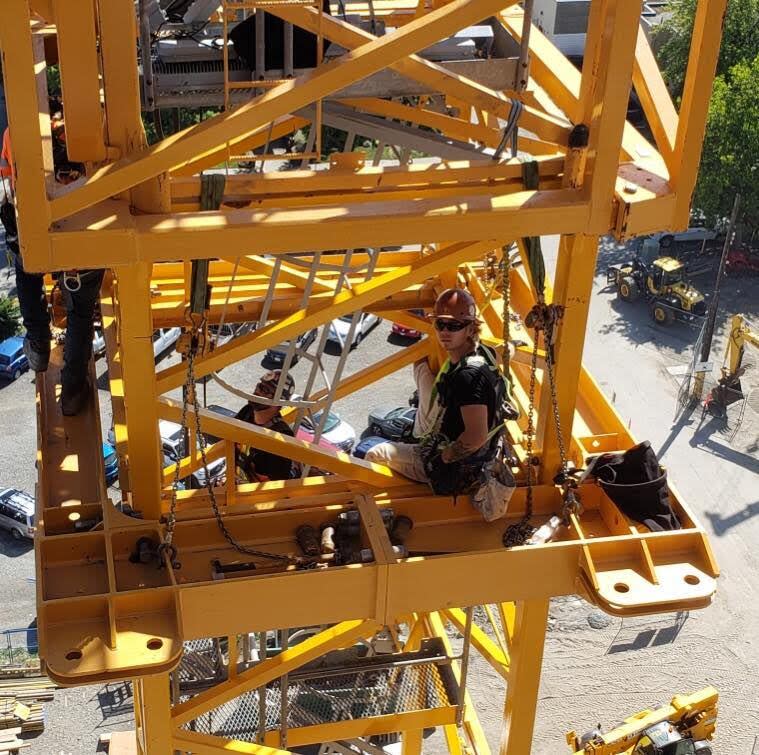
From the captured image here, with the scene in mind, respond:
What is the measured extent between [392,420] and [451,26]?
2565 centimetres

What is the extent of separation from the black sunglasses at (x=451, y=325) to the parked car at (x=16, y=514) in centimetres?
2163

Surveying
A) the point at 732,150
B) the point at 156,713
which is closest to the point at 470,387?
the point at 156,713

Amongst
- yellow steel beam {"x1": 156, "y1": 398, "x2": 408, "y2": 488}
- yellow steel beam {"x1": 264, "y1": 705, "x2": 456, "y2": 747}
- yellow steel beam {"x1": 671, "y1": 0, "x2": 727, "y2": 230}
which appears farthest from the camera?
yellow steel beam {"x1": 264, "y1": 705, "x2": 456, "y2": 747}

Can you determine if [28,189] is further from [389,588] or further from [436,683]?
[436,683]

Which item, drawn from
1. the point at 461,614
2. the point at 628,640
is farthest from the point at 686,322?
the point at 461,614

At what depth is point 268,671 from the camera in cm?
1354

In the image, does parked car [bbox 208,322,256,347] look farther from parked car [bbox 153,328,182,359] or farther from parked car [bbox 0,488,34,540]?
parked car [bbox 153,328,182,359]

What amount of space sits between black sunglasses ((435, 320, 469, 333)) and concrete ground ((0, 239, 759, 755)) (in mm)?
16230

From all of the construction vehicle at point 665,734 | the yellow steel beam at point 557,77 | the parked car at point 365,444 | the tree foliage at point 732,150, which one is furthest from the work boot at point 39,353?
the tree foliage at point 732,150

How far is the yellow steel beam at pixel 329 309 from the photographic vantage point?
36.9 feet

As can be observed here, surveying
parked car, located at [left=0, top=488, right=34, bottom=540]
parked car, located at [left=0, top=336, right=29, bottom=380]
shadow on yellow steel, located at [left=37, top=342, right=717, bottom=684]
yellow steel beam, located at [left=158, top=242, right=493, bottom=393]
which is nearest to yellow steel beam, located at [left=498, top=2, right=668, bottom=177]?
yellow steel beam, located at [left=158, top=242, right=493, bottom=393]

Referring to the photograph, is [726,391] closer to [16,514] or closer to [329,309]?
[16,514]

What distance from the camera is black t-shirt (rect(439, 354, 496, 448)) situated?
11484 mm

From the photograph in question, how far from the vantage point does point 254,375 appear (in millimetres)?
39719
